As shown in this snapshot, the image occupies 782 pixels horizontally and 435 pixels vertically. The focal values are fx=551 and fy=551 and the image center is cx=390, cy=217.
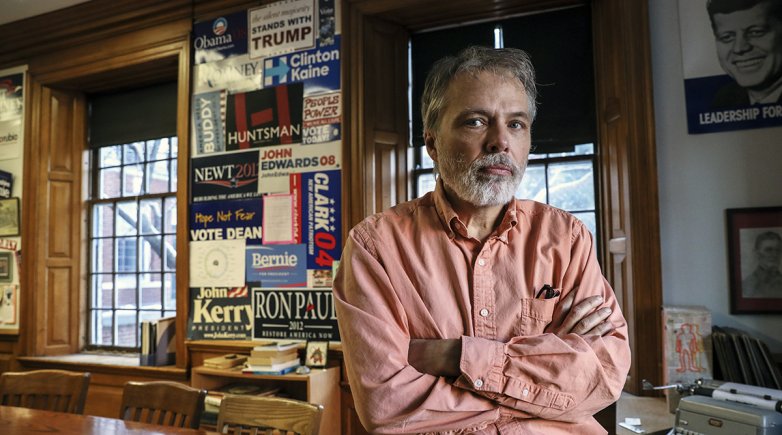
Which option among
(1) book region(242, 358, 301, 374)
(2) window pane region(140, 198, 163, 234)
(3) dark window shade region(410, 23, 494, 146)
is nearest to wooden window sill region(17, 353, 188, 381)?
(1) book region(242, 358, 301, 374)

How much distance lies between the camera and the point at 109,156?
4.86 m

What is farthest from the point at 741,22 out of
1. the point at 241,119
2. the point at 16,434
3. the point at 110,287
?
the point at 110,287

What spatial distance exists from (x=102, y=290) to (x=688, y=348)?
447cm

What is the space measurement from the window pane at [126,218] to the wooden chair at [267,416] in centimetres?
319

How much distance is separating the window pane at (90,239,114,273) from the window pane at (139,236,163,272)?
36cm

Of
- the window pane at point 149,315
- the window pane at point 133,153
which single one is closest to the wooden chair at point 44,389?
the window pane at point 149,315

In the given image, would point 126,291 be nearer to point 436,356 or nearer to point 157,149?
point 157,149

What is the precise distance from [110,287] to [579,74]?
408 cm

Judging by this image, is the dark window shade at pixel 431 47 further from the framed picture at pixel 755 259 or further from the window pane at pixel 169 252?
the window pane at pixel 169 252

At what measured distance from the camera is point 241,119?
3.78 metres

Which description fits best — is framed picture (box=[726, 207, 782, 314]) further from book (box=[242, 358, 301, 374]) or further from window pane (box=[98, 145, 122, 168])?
window pane (box=[98, 145, 122, 168])

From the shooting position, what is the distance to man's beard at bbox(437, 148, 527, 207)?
146 centimetres

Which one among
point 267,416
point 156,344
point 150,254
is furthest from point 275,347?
point 150,254

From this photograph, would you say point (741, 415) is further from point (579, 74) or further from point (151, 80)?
point (151, 80)
